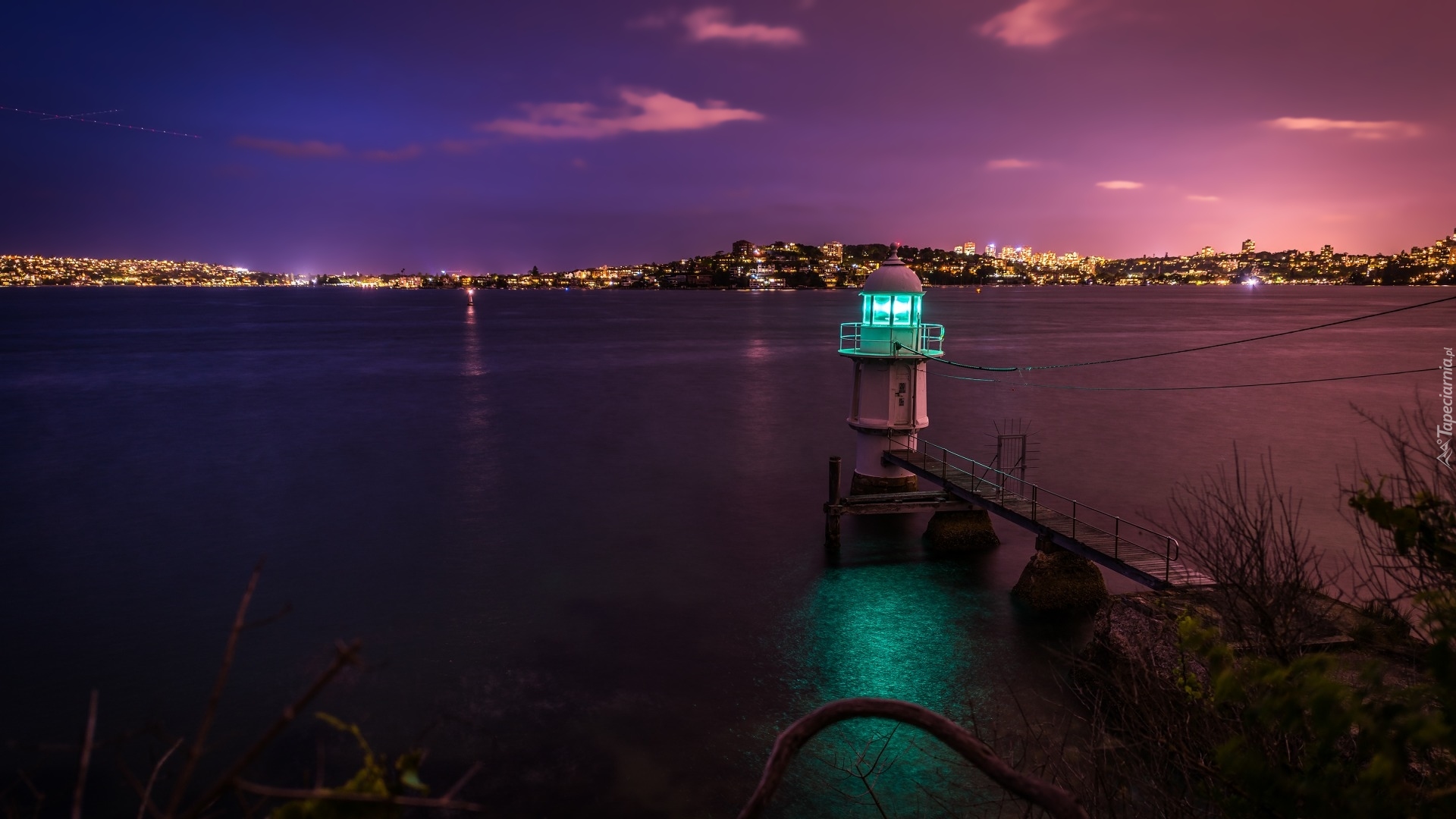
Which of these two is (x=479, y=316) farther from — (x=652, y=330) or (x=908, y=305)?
(x=908, y=305)

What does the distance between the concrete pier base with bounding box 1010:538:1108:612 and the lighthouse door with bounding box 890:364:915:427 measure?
5240 mm

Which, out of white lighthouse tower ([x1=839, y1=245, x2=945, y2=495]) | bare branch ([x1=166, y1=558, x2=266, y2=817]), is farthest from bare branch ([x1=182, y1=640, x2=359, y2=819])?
white lighthouse tower ([x1=839, y1=245, x2=945, y2=495])

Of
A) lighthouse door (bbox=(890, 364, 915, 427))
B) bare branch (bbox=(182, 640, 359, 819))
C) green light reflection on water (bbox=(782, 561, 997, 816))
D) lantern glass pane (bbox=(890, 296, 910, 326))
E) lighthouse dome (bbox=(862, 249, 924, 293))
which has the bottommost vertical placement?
green light reflection on water (bbox=(782, 561, 997, 816))

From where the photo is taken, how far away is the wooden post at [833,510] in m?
20.6

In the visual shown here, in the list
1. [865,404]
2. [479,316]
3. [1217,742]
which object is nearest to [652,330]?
[479,316]

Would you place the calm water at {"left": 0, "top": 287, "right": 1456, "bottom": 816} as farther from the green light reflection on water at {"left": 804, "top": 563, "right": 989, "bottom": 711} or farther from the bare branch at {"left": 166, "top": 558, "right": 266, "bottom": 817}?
the bare branch at {"left": 166, "top": 558, "right": 266, "bottom": 817}

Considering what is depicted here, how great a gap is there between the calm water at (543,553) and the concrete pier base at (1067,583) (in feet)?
1.65

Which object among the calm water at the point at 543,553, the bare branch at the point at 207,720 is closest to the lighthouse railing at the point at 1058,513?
the calm water at the point at 543,553

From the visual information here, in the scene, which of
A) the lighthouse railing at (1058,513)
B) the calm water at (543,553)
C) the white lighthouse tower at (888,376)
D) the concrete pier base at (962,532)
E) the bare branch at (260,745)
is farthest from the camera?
the white lighthouse tower at (888,376)

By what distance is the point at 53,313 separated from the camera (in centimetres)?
12150

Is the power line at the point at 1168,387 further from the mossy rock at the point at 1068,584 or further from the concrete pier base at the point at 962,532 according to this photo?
the mossy rock at the point at 1068,584

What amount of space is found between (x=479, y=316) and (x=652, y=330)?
4305 centimetres

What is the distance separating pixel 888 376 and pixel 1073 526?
6.64m

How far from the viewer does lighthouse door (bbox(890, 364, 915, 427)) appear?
21.5 metres
